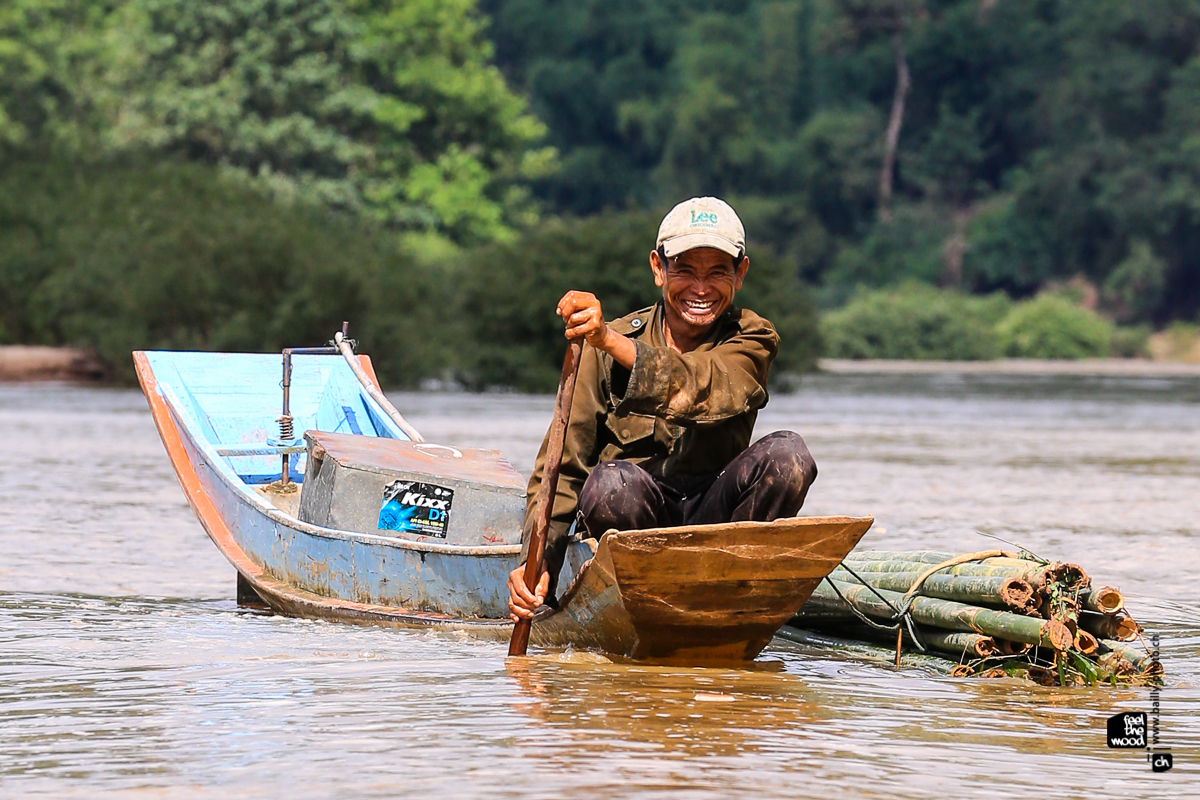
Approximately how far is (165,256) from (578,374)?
25301 mm

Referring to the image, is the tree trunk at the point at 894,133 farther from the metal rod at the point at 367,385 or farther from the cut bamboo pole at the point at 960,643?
the cut bamboo pole at the point at 960,643

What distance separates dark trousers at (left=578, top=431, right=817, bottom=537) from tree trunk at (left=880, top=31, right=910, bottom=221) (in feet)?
184

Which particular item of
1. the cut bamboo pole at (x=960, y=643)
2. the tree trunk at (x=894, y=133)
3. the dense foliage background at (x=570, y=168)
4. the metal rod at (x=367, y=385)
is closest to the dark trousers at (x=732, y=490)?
the cut bamboo pole at (x=960, y=643)

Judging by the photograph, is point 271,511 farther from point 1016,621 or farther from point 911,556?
point 1016,621

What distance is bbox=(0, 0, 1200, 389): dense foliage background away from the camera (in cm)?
3053

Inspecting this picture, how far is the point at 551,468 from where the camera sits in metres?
5.82

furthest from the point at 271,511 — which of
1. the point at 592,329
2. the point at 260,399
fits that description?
→ the point at 592,329

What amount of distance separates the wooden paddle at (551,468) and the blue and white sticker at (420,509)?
196cm

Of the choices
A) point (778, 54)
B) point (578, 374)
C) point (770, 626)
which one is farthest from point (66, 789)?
point (778, 54)

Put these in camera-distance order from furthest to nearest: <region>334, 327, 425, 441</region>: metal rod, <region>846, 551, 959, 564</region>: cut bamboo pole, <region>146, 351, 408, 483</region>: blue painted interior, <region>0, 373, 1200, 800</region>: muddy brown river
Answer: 1. <region>146, 351, 408, 483</region>: blue painted interior
2. <region>334, 327, 425, 441</region>: metal rod
3. <region>846, 551, 959, 564</region>: cut bamboo pole
4. <region>0, 373, 1200, 800</region>: muddy brown river

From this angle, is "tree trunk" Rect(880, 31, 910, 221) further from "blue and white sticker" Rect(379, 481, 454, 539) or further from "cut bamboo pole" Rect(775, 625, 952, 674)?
"cut bamboo pole" Rect(775, 625, 952, 674)

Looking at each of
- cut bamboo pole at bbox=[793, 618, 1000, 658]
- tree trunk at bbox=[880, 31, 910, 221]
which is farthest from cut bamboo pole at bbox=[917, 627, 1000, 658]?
tree trunk at bbox=[880, 31, 910, 221]

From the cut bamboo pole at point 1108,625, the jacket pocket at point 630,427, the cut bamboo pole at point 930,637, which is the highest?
the jacket pocket at point 630,427

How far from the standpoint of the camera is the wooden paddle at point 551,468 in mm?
5730
